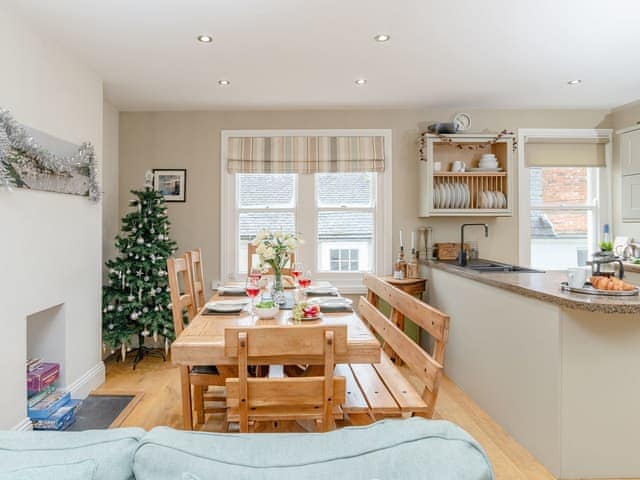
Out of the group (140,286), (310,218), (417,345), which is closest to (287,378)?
(417,345)

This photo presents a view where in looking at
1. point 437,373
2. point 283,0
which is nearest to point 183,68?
point 283,0

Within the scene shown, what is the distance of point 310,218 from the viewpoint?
14.8 ft

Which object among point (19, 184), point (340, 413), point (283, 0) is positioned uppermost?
point (283, 0)

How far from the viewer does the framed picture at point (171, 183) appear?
441cm

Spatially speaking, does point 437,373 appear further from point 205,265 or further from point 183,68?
point 205,265

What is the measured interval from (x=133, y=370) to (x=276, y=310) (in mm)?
2303

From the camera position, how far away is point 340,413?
1.81 meters

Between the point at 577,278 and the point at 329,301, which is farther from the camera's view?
the point at 329,301

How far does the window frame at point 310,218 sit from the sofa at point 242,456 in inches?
142

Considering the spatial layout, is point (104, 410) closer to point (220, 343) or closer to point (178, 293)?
point (178, 293)

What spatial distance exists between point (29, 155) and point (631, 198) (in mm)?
5066

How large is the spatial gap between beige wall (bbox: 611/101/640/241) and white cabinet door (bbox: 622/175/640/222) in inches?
5.8

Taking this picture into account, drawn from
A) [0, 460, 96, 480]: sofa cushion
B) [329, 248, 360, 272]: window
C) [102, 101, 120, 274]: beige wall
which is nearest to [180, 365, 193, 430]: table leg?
[0, 460, 96, 480]: sofa cushion

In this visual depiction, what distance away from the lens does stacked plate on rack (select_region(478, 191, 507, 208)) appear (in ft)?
13.8
